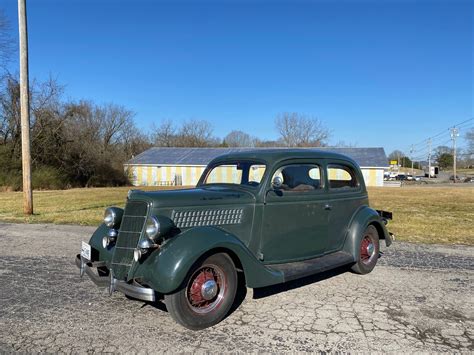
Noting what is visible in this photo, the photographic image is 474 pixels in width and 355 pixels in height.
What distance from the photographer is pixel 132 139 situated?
204ft

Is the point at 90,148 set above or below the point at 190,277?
above

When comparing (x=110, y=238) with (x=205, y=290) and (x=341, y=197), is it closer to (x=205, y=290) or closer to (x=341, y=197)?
(x=205, y=290)

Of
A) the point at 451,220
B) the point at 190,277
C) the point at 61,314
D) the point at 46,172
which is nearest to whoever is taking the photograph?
the point at 190,277

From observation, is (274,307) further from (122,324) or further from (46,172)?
(46,172)

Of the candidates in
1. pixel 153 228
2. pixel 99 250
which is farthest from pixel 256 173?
pixel 99 250

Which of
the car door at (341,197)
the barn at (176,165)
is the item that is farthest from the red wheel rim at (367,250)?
the barn at (176,165)

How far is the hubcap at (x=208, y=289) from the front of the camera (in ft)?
12.2

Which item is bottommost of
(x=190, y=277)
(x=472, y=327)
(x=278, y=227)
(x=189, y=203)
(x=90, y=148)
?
(x=472, y=327)

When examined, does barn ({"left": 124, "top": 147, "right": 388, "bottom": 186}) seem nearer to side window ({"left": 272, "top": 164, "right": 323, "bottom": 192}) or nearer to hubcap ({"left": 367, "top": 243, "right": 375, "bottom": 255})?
hubcap ({"left": 367, "top": 243, "right": 375, "bottom": 255})

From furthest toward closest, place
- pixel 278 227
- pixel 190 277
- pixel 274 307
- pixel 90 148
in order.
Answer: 1. pixel 90 148
2. pixel 278 227
3. pixel 274 307
4. pixel 190 277

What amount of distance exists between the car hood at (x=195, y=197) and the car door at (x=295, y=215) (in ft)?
1.07

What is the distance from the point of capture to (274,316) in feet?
13.0

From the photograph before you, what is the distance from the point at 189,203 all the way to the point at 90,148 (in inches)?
1384

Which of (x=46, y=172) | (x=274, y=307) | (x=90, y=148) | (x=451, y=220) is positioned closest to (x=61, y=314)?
(x=274, y=307)
